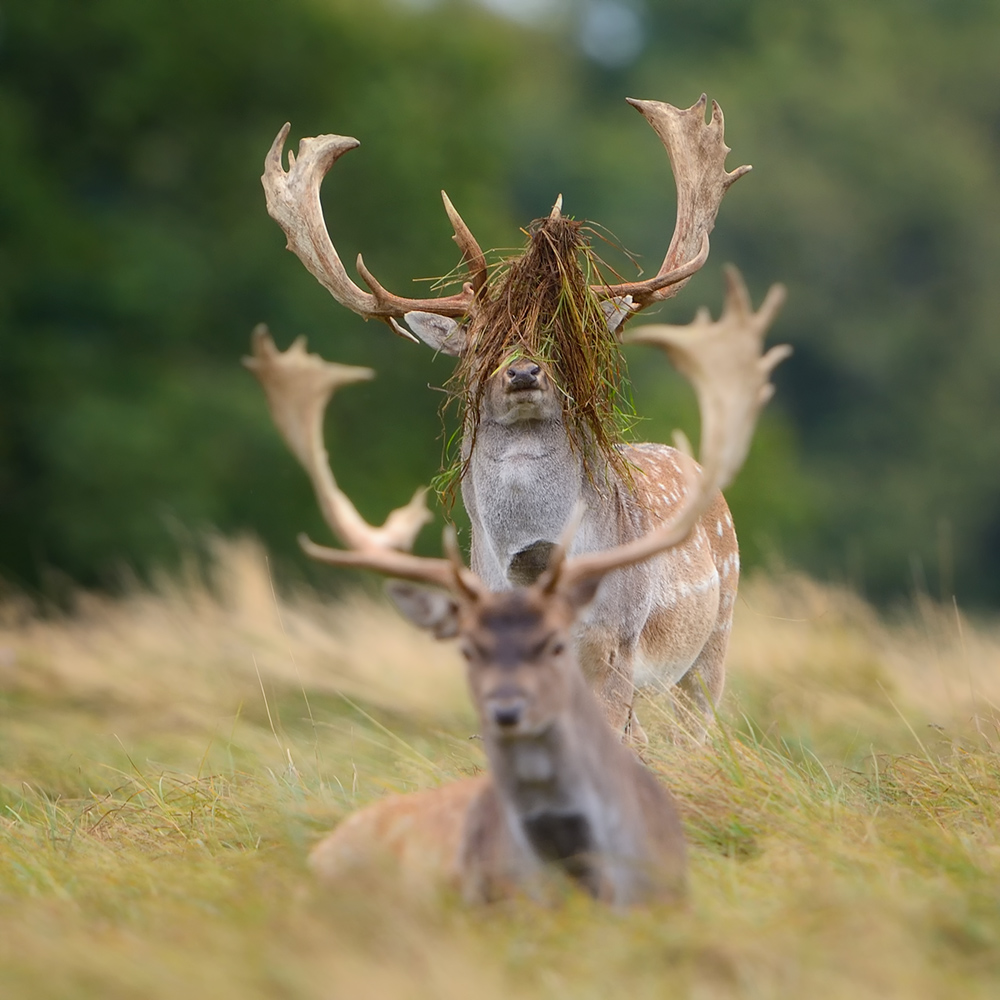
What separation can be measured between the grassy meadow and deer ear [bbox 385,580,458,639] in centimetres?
64

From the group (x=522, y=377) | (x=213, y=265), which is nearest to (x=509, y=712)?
(x=522, y=377)

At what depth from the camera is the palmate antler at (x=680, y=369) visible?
4.40m

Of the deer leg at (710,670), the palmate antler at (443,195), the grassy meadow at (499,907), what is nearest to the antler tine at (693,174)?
the palmate antler at (443,195)

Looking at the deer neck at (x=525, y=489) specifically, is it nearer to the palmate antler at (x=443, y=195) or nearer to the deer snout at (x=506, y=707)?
the palmate antler at (x=443, y=195)

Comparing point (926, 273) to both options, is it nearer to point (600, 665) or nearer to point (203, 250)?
point (203, 250)

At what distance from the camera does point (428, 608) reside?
4.38 meters

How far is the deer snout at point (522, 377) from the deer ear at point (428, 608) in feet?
5.01

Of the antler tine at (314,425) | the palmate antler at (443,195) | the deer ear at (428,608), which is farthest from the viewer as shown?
the palmate antler at (443,195)

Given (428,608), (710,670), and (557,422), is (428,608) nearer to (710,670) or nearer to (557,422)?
(557,422)

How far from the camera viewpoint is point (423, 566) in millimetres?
4445

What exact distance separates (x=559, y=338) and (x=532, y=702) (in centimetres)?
220

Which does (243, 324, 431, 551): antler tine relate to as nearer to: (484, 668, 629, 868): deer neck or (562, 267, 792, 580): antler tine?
(562, 267, 792, 580): antler tine

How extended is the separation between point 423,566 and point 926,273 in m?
30.7

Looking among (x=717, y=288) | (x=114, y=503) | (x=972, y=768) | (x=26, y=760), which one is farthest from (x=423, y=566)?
(x=717, y=288)
